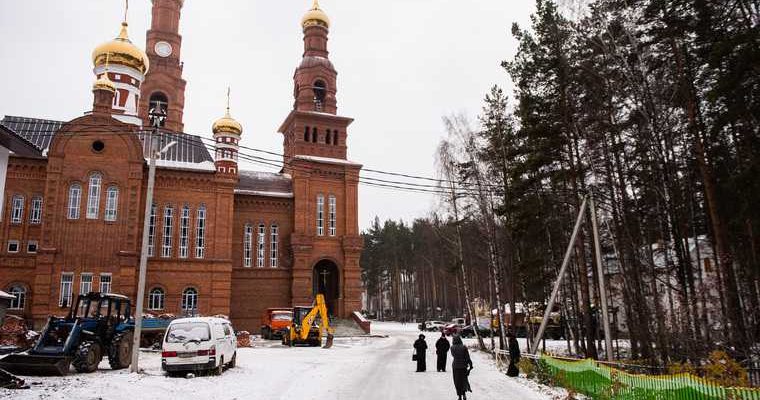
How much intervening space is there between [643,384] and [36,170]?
34.6 m

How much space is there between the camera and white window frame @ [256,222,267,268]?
124 feet

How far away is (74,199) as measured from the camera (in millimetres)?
31172

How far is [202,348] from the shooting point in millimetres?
13516

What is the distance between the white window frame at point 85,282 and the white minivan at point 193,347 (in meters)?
19.4

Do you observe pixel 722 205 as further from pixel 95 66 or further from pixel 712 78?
pixel 95 66

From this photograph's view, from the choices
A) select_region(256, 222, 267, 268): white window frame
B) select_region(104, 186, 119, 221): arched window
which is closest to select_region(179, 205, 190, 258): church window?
select_region(104, 186, 119, 221): arched window

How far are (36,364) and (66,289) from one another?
774 inches

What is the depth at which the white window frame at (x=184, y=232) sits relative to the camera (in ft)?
113

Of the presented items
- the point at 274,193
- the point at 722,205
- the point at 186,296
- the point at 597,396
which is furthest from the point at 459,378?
the point at 274,193

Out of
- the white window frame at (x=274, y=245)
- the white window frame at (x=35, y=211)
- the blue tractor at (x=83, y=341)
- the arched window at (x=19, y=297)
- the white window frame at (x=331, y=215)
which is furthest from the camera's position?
the white window frame at (x=331, y=215)

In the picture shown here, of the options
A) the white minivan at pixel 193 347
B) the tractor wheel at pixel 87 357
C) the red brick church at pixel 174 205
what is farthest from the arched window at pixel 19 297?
the white minivan at pixel 193 347

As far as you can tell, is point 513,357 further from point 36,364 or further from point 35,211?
point 35,211

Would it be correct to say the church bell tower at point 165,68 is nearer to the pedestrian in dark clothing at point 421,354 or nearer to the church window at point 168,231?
the church window at point 168,231

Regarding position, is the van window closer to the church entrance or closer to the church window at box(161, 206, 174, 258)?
the church window at box(161, 206, 174, 258)
